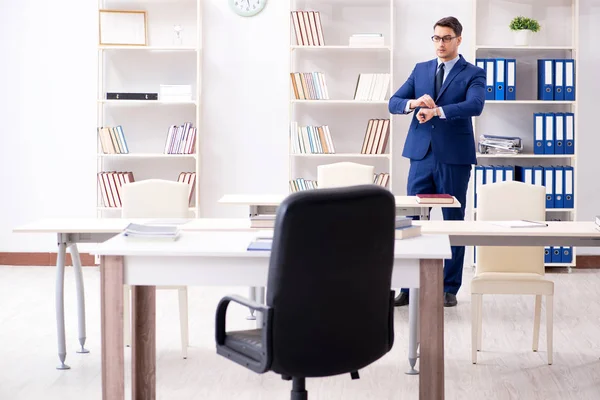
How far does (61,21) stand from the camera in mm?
7160

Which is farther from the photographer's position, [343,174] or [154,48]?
[154,48]

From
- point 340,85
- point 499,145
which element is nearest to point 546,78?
point 499,145

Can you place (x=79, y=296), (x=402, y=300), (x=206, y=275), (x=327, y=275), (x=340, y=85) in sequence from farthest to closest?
(x=340, y=85) → (x=402, y=300) → (x=79, y=296) → (x=206, y=275) → (x=327, y=275)

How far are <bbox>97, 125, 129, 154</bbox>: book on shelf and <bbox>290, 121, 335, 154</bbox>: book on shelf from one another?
52.1 inches

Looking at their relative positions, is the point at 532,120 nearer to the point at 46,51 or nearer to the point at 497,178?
the point at 497,178

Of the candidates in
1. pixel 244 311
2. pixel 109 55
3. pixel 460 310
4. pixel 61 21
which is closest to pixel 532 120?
pixel 460 310

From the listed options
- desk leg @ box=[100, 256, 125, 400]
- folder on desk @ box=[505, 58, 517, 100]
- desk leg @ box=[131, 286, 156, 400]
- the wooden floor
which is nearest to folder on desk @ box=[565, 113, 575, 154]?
folder on desk @ box=[505, 58, 517, 100]

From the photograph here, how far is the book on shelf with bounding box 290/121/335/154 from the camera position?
22.6ft

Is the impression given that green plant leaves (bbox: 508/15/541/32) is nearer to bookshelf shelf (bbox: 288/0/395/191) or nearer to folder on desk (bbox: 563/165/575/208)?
bookshelf shelf (bbox: 288/0/395/191)

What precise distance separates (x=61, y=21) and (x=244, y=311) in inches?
119

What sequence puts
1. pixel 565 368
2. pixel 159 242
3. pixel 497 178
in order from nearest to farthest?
pixel 159 242 → pixel 565 368 → pixel 497 178

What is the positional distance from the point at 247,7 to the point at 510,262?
11.5 ft

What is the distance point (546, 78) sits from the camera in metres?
6.82

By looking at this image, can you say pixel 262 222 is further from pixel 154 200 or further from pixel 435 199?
pixel 435 199
